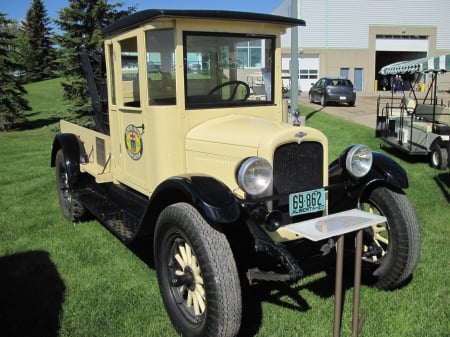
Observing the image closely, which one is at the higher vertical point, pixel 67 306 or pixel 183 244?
pixel 183 244

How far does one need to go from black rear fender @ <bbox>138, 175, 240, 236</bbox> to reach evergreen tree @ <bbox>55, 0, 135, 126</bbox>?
A: 1223cm

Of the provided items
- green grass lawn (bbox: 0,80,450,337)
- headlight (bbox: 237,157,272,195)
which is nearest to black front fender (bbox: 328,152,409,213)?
green grass lawn (bbox: 0,80,450,337)

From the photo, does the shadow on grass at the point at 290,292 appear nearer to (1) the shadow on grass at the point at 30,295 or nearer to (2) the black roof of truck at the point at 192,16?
(1) the shadow on grass at the point at 30,295

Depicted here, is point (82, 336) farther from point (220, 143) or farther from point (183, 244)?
point (220, 143)

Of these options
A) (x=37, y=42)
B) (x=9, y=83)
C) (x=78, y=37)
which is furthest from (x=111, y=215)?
(x=37, y=42)

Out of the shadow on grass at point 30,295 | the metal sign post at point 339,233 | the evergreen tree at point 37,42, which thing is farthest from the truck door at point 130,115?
the evergreen tree at point 37,42

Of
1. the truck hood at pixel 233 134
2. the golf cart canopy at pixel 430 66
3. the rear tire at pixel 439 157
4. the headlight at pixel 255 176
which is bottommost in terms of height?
the rear tire at pixel 439 157

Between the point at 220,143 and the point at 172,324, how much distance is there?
1.40 m

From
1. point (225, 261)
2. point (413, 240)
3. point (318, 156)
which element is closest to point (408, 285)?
point (413, 240)

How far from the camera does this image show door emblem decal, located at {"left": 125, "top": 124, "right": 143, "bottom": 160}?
426cm

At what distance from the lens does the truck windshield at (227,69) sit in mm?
3848

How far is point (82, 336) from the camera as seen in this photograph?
3289mm

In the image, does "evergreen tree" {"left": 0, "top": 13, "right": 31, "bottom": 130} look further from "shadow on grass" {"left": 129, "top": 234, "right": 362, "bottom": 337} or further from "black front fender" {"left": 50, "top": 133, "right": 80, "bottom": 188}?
"shadow on grass" {"left": 129, "top": 234, "right": 362, "bottom": 337}

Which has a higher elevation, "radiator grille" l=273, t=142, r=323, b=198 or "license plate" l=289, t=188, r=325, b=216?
"radiator grille" l=273, t=142, r=323, b=198
